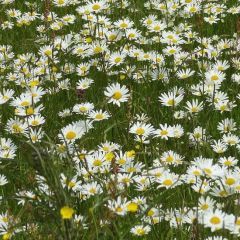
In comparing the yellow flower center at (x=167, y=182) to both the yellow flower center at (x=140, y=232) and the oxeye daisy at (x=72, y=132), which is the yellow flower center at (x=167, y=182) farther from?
the oxeye daisy at (x=72, y=132)

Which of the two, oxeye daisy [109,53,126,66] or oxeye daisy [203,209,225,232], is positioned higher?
oxeye daisy [109,53,126,66]

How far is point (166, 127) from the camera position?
3.65 meters

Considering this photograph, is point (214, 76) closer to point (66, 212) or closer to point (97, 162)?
point (97, 162)

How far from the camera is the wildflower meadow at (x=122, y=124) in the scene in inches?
97.0

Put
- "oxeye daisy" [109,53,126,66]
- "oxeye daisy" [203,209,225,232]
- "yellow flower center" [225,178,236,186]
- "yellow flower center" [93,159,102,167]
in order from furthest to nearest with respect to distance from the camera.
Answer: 1. "oxeye daisy" [109,53,126,66]
2. "yellow flower center" [93,159,102,167]
3. "yellow flower center" [225,178,236,186]
4. "oxeye daisy" [203,209,225,232]

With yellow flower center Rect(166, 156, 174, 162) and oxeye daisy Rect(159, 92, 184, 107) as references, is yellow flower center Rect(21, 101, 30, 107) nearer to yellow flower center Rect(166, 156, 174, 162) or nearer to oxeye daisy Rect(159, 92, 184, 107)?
oxeye daisy Rect(159, 92, 184, 107)

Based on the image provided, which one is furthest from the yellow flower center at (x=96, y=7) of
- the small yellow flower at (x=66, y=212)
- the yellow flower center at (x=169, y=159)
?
the small yellow flower at (x=66, y=212)

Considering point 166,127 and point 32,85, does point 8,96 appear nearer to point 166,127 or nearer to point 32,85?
point 32,85

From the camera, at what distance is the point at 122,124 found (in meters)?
3.74

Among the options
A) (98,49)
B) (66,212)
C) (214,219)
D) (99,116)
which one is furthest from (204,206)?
(98,49)

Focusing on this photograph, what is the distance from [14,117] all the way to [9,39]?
136 cm

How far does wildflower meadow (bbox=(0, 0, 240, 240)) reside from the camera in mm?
2463

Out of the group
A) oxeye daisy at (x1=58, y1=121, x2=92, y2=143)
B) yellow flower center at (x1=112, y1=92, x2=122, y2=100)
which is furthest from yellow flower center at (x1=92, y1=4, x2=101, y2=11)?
oxeye daisy at (x1=58, y1=121, x2=92, y2=143)

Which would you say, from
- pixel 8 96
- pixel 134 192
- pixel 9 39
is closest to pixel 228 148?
pixel 134 192
